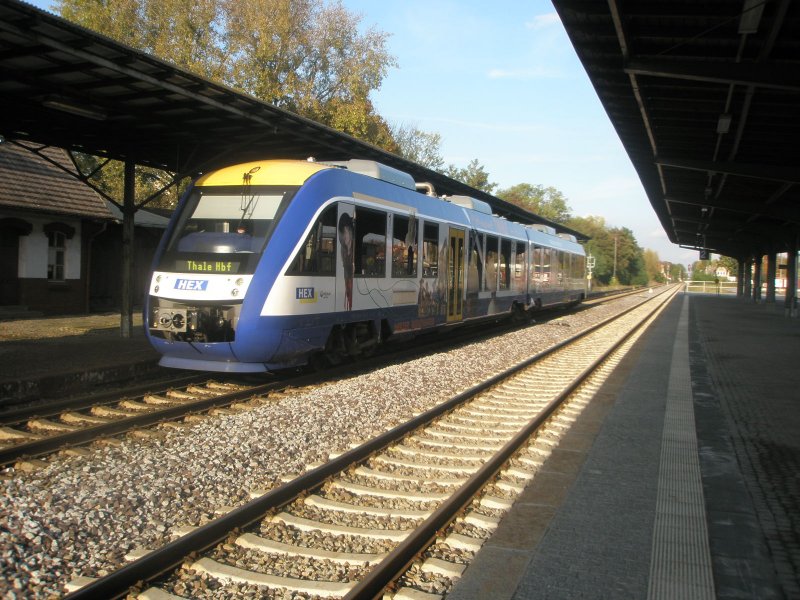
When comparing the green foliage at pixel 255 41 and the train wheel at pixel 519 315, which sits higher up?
the green foliage at pixel 255 41

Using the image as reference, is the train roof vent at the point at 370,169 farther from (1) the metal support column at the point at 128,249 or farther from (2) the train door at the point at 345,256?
(1) the metal support column at the point at 128,249

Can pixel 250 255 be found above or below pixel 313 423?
above

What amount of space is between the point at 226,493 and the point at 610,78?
32.9 ft

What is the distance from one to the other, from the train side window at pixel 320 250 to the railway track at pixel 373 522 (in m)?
2.63

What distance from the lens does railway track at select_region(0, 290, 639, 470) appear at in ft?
20.0

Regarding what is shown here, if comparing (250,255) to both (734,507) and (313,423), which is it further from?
(734,507)

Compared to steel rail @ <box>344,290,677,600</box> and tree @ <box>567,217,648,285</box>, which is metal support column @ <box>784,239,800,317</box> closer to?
steel rail @ <box>344,290,677,600</box>

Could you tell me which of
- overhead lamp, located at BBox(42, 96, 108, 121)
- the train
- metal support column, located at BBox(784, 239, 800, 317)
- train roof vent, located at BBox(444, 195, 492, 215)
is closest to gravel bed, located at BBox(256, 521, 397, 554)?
the train

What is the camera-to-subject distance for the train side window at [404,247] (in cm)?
1150

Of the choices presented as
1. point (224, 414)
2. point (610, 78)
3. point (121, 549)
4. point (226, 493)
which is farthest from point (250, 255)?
point (610, 78)

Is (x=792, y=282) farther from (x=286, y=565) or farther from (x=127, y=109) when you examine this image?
(x=286, y=565)

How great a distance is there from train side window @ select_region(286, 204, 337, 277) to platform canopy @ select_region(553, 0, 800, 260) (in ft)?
13.8

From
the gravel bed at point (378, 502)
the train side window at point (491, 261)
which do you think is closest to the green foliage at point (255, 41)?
the train side window at point (491, 261)

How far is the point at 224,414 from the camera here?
7695 millimetres
